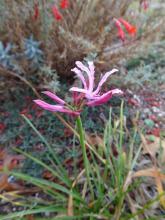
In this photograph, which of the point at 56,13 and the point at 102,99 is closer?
the point at 102,99

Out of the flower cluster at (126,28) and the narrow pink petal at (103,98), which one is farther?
the flower cluster at (126,28)

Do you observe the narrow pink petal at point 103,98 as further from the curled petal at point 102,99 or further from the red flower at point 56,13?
the red flower at point 56,13

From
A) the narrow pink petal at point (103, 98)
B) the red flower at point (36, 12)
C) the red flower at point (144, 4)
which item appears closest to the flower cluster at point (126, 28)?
the red flower at point (144, 4)

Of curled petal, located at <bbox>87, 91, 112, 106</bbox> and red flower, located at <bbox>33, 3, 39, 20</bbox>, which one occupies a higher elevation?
curled petal, located at <bbox>87, 91, 112, 106</bbox>

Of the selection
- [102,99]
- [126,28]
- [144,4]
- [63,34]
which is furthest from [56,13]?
[102,99]

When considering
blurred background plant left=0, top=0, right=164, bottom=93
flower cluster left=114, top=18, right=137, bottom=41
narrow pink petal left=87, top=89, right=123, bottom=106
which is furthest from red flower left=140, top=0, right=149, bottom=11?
narrow pink petal left=87, top=89, right=123, bottom=106

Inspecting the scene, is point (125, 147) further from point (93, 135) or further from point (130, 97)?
point (130, 97)

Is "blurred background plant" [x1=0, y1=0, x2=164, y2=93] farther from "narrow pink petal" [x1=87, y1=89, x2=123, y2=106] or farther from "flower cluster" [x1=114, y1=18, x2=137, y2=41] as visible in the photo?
"narrow pink petal" [x1=87, y1=89, x2=123, y2=106]

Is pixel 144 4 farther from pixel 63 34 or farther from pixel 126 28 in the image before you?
pixel 63 34

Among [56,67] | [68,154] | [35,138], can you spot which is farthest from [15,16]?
[68,154]
